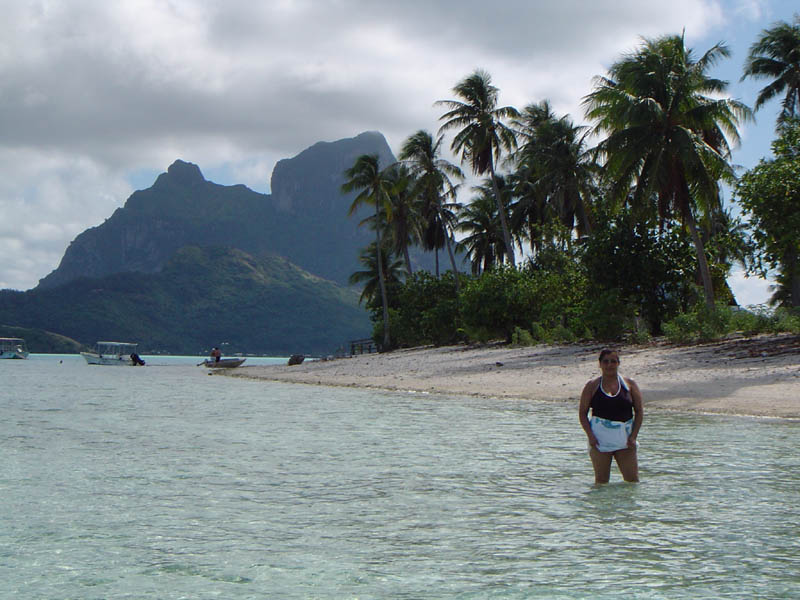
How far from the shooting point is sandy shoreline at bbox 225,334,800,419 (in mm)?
15258

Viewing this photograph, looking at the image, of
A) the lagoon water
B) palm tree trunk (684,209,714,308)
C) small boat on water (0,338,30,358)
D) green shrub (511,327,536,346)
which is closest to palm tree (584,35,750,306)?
palm tree trunk (684,209,714,308)

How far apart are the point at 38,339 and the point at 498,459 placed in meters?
139

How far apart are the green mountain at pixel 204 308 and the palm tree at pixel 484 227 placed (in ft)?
332

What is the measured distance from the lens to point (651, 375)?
766 inches

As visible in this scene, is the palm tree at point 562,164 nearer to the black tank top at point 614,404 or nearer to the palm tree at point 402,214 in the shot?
the palm tree at point 402,214

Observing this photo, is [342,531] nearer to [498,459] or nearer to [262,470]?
[262,470]

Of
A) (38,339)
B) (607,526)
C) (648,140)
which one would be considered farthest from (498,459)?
(38,339)

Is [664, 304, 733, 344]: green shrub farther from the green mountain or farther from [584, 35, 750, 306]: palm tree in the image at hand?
the green mountain

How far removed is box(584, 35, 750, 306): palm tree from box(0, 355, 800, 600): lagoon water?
1513 cm

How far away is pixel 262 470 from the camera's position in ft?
30.3

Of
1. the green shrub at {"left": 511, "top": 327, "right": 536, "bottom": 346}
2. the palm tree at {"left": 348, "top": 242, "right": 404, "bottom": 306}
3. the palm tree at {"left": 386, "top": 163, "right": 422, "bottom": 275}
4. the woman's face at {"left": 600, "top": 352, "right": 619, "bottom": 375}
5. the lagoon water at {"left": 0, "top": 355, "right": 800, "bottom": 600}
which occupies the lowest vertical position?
the lagoon water at {"left": 0, "top": 355, "right": 800, "bottom": 600}

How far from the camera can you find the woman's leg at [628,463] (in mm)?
7434

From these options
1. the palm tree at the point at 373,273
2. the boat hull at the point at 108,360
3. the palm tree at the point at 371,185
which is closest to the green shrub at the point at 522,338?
the palm tree at the point at 371,185

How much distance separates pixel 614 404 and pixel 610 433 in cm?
36
